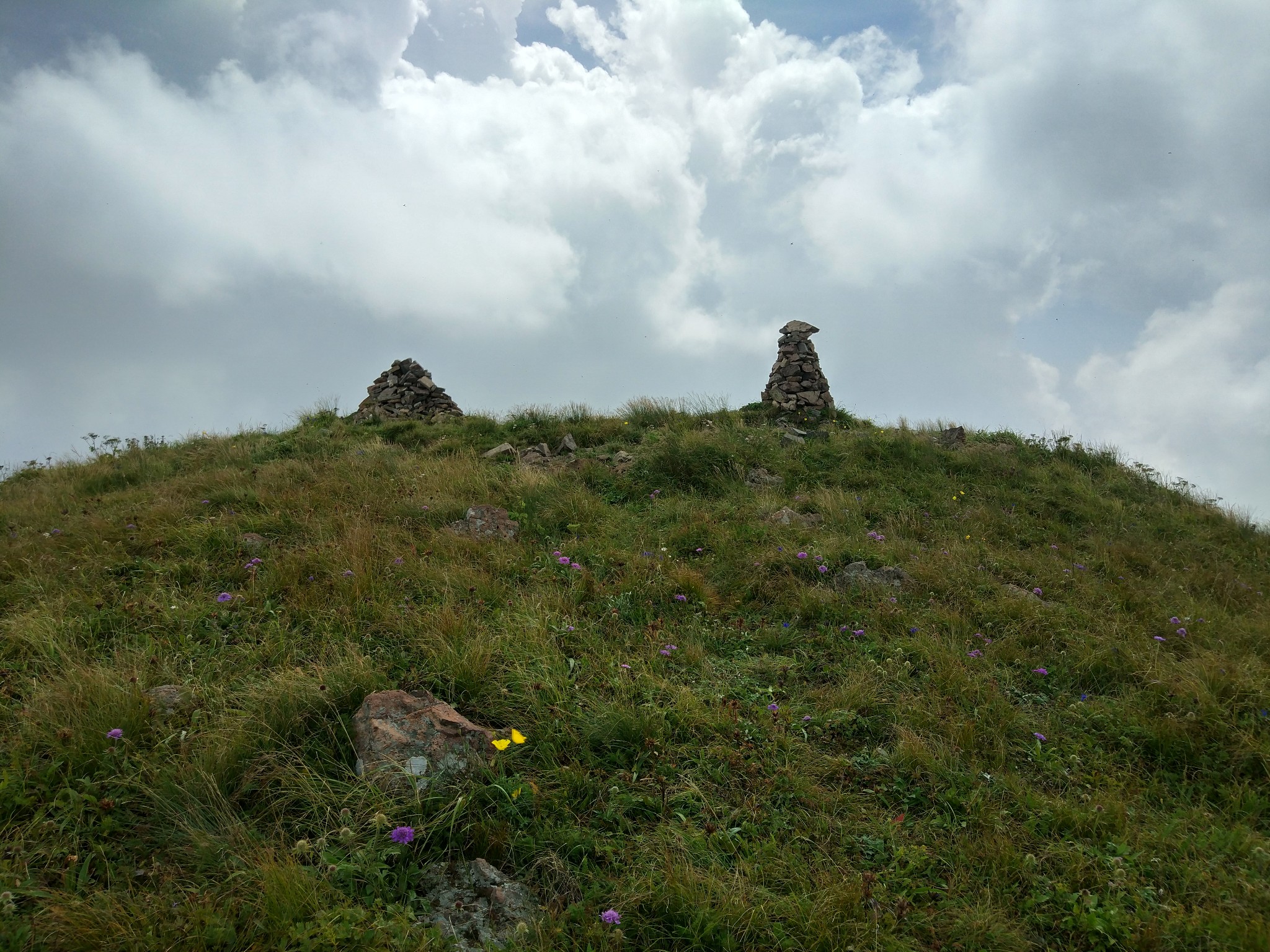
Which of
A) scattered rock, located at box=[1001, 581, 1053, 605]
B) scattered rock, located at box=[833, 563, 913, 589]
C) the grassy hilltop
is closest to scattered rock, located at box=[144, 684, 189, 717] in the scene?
the grassy hilltop

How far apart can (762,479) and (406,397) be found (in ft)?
31.6

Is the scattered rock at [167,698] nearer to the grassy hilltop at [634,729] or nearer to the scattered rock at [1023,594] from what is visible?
the grassy hilltop at [634,729]

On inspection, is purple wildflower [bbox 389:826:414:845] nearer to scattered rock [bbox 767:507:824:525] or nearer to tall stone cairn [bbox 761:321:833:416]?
scattered rock [bbox 767:507:824:525]

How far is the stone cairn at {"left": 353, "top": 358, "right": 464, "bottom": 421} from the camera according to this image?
15.4 metres

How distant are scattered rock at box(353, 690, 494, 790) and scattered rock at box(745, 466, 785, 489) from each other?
6812 mm

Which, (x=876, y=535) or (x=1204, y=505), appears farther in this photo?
(x=1204, y=505)

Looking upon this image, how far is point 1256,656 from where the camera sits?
5367 millimetres

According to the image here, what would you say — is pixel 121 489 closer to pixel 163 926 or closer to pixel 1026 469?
pixel 163 926

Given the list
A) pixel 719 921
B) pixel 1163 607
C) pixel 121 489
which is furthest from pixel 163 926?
pixel 121 489

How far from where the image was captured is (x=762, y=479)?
10008 millimetres

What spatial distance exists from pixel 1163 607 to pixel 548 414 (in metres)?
10.5

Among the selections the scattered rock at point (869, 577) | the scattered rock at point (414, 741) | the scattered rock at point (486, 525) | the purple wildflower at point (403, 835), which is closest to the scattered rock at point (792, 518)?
the scattered rock at point (869, 577)

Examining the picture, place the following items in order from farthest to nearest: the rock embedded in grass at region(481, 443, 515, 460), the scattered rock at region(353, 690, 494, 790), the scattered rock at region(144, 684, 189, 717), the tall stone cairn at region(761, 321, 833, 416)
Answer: the tall stone cairn at region(761, 321, 833, 416)
the rock embedded in grass at region(481, 443, 515, 460)
the scattered rock at region(144, 684, 189, 717)
the scattered rock at region(353, 690, 494, 790)

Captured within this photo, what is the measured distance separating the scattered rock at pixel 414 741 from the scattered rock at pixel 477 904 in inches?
17.3
